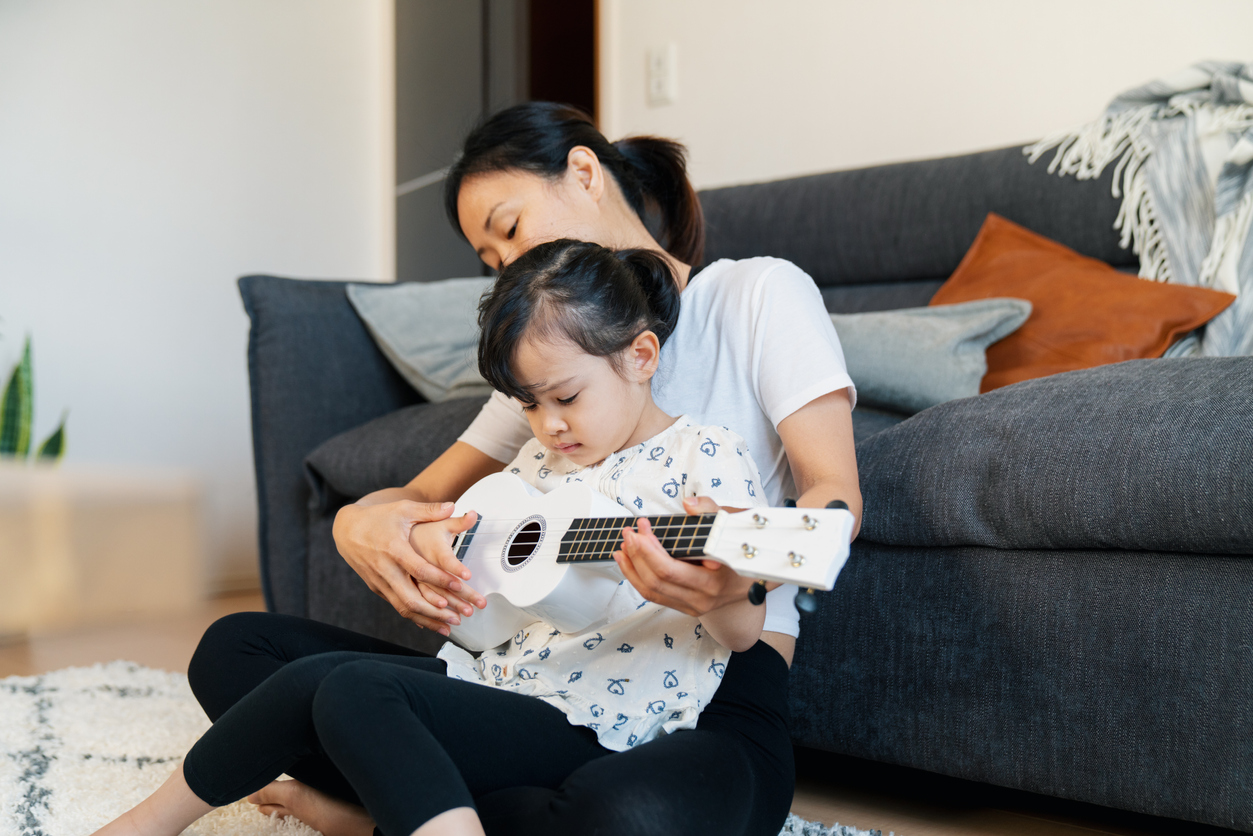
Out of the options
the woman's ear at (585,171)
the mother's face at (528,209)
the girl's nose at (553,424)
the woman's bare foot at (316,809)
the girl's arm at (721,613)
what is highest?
the woman's ear at (585,171)

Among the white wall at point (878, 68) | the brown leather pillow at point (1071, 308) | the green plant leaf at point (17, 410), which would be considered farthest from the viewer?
the green plant leaf at point (17, 410)

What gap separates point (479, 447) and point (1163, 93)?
1.22 metres

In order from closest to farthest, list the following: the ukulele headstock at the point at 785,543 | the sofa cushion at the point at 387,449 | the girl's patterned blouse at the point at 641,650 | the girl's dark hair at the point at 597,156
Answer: the ukulele headstock at the point at 785,543
the girl's patterned blouse at the point at 641,650
the girl's dark hair at the point at 597,156
the sofa cushion at the point at 387,449

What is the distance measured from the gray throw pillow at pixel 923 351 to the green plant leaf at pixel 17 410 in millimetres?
1949

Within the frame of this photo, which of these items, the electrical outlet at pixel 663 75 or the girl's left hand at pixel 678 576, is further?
the electrical outlet at pixel 663 75

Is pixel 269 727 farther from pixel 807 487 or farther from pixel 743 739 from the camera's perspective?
pixel 807 487

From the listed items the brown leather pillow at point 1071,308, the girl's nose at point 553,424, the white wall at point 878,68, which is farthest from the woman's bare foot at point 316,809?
the white wall at point 878,68

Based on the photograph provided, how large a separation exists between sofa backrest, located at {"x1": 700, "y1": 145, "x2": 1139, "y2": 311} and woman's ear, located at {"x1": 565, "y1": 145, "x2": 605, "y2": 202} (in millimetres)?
779

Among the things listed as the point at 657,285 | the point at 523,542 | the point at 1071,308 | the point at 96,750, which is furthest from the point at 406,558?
the point at 1071,308

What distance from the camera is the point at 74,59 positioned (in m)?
2.56

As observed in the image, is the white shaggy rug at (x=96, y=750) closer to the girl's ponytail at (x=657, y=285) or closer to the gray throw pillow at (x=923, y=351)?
the girl's ponytail at (x=657, y=285)

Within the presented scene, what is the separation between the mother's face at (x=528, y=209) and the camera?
1.06 m

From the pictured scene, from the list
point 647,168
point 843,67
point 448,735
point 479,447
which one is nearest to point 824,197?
point 843,67

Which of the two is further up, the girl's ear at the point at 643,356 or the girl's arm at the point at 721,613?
the girl's ear at the point at 643,356
